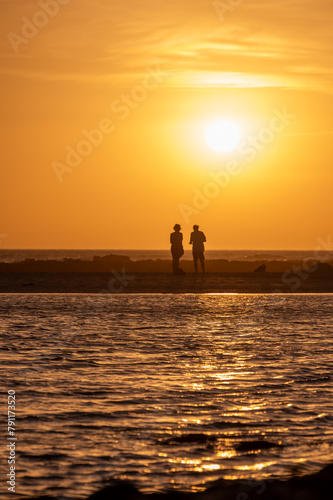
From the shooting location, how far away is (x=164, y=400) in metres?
8.54

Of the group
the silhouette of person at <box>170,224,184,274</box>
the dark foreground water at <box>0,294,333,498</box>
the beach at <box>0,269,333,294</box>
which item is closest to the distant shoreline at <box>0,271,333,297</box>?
the beach at <box>0,269,333,294</box>

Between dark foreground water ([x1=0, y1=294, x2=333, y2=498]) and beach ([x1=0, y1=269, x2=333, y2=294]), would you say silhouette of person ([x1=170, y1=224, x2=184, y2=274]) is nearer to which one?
beach ([x1=0, y1=269, x2=333, y2=294])

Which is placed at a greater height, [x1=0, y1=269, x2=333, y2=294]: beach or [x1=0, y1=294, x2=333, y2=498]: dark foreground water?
[x1=0, y1=269, x2=333, y2=294]: beach

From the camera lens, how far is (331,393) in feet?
29.5

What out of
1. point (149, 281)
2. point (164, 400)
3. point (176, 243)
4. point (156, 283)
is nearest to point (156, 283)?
point (156, 283)

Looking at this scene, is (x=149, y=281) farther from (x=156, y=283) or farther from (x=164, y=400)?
(x=164, y=400)

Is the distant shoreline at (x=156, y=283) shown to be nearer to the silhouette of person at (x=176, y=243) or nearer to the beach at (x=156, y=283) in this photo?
the beach at (x=156, y=283)

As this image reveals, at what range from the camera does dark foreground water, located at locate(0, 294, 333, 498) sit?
626 centimetres

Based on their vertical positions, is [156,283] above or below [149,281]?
below

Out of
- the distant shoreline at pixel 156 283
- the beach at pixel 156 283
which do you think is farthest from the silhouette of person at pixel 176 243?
the distant shoreline at pixel 156 283

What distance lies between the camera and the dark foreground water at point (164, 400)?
6258 millimetres

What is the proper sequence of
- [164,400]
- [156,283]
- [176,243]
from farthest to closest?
1. [176,243]
2. [156,283]
3. [164,400]

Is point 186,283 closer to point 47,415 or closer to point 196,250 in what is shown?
point 196,250

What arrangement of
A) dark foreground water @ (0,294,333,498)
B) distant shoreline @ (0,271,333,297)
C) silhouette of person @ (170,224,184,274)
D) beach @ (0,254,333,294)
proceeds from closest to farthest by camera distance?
1. dark foreground water @ (0,294,333,498)
2. distant shoreline @ (0,271,333,297)
3. beach @ (0,254,333,294)
4. silhouette of person @ (170,224,184,274)
